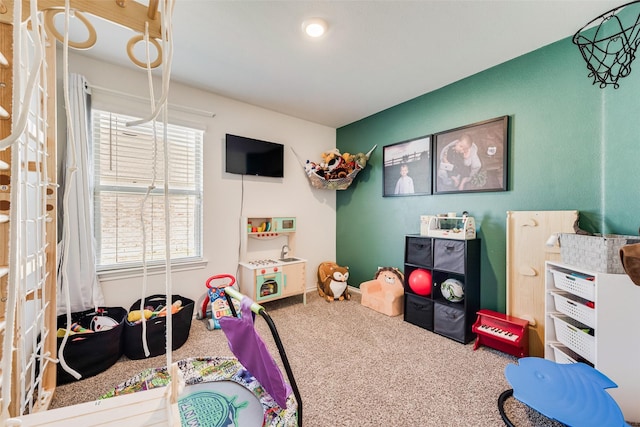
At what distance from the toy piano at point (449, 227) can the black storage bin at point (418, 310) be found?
635mm

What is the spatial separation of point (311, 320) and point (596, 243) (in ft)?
7.36

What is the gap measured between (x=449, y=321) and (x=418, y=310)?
0.96 feet

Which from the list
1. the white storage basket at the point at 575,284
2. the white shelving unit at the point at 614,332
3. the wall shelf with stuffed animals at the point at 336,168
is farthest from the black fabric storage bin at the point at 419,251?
the wall shelf with stuffed animals at the point at 336,168

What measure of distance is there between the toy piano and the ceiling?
1.30m

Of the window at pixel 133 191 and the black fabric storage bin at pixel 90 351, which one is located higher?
the window at pixel 133 191

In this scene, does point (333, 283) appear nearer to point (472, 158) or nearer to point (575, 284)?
point (472, 158)

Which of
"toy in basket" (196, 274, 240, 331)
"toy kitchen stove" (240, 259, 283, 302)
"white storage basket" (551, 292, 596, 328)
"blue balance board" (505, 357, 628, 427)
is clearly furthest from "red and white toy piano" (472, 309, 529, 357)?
"toy in basket" (196, 274, 240, 331)

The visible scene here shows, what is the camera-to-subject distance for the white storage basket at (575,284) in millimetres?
1480

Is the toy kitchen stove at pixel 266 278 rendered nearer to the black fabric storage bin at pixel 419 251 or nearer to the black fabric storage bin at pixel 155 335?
the black fabric storage bin at pixel 155 335

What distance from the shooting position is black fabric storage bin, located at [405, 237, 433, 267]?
8.23ft

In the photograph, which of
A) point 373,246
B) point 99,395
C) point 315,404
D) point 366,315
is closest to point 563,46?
point 373,246

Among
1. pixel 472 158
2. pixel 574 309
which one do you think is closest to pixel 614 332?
pixel 574 309

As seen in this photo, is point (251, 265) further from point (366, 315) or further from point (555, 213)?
point (555, 213)

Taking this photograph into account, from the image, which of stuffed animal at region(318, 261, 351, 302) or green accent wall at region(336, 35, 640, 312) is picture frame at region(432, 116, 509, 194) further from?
stuffed animal at region(318, 261, 351, 302)
